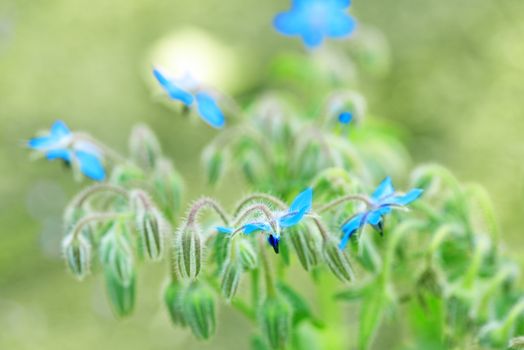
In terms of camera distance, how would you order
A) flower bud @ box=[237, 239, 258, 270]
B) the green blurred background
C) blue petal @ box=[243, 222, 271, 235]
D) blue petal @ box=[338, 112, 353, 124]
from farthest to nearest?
the green blurred background
blue petal @ box=[338, 112, 353, 124]
flower bud @ box=[237, 239, 258, 270]
blue petal @ box=[243, 222, 271, 235]

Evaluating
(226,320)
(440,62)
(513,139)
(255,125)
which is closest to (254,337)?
(255,125)

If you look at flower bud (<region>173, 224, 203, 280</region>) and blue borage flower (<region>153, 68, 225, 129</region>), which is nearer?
flower bud (<region>173, 224, 203, 280</region>)

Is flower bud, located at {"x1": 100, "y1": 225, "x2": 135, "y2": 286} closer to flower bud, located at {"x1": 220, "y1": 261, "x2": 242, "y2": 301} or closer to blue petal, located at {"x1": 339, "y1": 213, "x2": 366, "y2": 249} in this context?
flower bud, located at {"x1": 220, "y1": 261, "x2": 242, "y2": 301}

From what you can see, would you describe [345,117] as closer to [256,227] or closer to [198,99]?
[198,99]

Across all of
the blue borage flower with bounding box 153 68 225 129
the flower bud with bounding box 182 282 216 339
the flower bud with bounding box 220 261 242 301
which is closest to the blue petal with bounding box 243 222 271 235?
the flower bud with bounding box 220 261 242 301

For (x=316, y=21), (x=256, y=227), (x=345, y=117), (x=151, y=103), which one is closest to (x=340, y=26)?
(x=316, y=21)

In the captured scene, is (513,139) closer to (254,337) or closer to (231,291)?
(254,337)

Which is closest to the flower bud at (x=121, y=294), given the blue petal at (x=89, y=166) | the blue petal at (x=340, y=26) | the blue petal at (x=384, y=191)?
the blue petal at (x=89, y=166)
